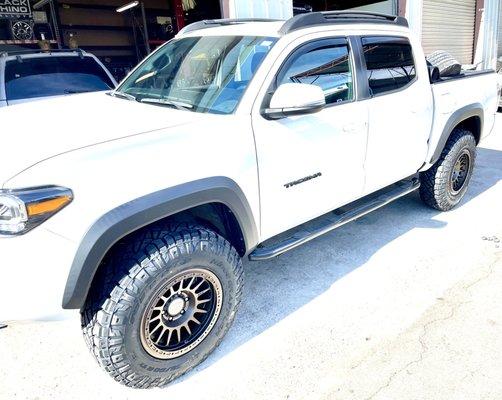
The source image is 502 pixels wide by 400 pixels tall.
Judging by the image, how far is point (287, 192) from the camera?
8.33ft

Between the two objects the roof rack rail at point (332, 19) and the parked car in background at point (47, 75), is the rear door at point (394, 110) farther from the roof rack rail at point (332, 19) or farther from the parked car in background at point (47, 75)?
the parked car in background at point (47, 75)

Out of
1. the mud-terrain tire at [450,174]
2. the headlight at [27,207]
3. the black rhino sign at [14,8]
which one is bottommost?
the mud-terrain tire at [450,174]

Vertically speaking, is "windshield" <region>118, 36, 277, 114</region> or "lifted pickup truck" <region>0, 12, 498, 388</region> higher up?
"windshield" <region>118, 36, 277, 114</region>

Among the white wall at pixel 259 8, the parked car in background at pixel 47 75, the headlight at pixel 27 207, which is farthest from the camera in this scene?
the white wall at pixel 259 8

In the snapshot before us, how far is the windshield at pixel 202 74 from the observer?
2.46 metres

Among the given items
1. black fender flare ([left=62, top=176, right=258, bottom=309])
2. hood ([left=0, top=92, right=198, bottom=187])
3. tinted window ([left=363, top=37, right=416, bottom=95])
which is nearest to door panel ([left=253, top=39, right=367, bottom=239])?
tinted window ([left=363, top=37, right=416, bottom=95])

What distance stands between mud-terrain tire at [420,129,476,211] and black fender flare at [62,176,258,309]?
2698 mm

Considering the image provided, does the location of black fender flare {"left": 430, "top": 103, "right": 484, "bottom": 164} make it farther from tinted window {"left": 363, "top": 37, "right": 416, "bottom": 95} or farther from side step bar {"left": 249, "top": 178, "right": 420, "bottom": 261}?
tinted window {"left": 363, "top": 37, "right": 416, "bottom": 95}

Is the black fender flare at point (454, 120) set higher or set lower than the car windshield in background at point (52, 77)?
lower

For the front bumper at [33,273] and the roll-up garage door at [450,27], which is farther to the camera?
the roll-up garage door at [450,27]

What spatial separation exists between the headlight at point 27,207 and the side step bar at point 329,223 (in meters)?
1.27

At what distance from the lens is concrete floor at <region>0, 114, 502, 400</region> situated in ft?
7.22

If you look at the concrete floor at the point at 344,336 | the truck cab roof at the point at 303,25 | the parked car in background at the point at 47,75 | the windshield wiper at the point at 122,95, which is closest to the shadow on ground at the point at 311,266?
the concrete floor at the point at 344,336

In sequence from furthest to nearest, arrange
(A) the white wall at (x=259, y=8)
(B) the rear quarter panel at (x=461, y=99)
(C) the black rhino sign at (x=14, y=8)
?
(C) the black rhino sign at (x=14, y=8) → (A) the white wall at (x=259, y=8) → (B) the rear quarter panel at (x=461, y=99)
